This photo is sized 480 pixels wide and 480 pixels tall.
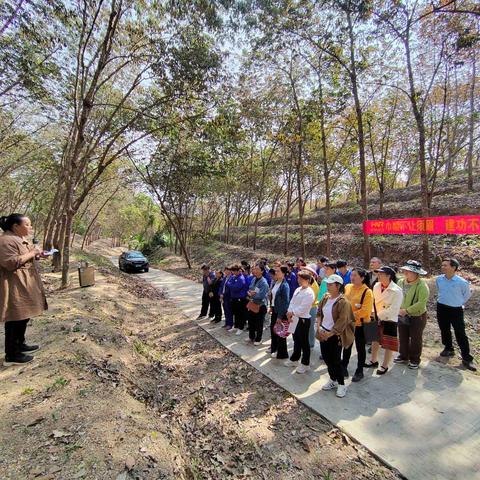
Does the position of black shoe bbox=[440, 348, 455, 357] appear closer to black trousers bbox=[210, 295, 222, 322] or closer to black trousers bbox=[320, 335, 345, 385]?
black trousers bbox=[320, 335, 345, 385]

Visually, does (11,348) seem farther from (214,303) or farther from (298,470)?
(214,303)

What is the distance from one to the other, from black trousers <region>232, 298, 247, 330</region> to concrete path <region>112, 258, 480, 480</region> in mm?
1745

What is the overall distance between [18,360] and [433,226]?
11.5 metres

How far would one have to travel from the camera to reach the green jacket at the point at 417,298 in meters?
4.55

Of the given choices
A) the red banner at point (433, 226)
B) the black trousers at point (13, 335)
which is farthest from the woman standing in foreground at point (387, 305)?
the red banner at point (433, 226)

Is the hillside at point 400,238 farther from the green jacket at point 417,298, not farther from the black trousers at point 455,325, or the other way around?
the green jacket at point 417,298

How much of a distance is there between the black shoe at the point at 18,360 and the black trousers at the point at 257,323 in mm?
3993

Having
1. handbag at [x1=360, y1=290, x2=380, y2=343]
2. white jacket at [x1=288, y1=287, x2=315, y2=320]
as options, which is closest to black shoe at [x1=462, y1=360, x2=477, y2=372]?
handbag at [x1=360, y1=290, x2=380, y2=343]

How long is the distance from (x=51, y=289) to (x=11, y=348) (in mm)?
6657

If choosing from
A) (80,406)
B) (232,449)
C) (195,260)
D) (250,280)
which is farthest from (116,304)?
(195,260)

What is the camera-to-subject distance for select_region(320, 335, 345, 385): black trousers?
13.3 ft

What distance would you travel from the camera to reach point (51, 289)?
393 inches

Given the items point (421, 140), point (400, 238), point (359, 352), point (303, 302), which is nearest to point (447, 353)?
point (359, 352)

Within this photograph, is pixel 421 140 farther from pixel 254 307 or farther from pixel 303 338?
pixel 303 338
